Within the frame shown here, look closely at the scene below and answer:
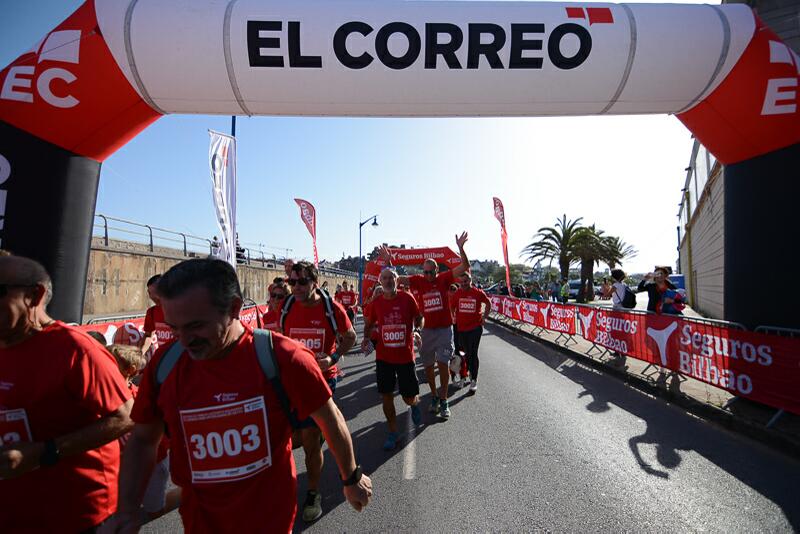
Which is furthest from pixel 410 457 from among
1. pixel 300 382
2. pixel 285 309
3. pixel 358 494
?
pixel 300 382

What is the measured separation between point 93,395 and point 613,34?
17.5 ft

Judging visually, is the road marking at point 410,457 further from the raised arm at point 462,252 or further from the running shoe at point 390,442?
the raised arm at point 462,252

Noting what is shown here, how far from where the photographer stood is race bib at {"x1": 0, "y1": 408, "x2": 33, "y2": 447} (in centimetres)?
184

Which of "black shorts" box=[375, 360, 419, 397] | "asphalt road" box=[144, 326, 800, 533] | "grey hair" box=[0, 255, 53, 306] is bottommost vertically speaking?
"asphalt road" box=[144, 326, 800, 533]

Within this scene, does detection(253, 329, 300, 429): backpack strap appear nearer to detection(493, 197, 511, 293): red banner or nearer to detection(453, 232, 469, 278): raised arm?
detection(453, 232, 469, 278): raised arm

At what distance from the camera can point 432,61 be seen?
14.2 feet

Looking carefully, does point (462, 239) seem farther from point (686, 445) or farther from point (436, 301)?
point (686, 445)

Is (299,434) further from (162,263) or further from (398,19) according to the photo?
(162,263)

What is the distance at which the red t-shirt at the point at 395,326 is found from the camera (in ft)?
16.5

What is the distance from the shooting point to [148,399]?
185 centimetres

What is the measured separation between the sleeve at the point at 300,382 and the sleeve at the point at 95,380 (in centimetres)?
90

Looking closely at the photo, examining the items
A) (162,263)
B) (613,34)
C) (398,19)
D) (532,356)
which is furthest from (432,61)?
(162,263)

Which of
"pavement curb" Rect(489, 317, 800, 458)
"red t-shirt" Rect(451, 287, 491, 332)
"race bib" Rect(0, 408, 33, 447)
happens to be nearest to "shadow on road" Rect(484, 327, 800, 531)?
"pavement curb" Rect(489, 317, 800, 458)

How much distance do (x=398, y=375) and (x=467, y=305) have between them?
2621 millimetres
